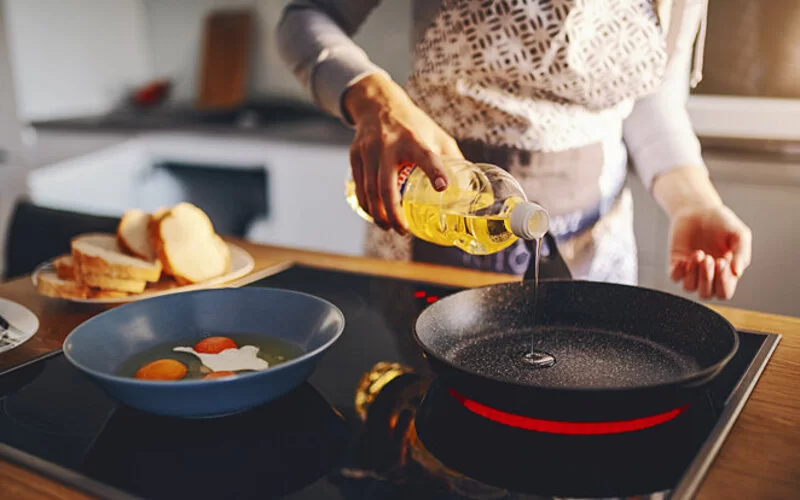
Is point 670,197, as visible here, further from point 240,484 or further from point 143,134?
point 143,134

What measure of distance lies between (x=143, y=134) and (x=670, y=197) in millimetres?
2051

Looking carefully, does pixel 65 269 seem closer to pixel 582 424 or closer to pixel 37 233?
pixel 37 233

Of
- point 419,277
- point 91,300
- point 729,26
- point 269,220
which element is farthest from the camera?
point 269,220

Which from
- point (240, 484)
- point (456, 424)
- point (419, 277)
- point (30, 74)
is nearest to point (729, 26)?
point (419, 277)

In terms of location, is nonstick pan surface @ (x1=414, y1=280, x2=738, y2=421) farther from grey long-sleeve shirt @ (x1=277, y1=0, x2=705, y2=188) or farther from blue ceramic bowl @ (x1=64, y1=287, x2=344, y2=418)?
grey long-sleeve shirt @ (x1=277, y1=0, x2=705, y2=188)

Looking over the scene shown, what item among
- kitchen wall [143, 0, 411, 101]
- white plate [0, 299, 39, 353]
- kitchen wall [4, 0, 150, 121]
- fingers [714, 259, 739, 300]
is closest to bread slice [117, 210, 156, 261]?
white plate [0, 299, 39, 353]

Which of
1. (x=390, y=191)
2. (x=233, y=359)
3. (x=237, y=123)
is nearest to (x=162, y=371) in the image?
(x=233, y=359)

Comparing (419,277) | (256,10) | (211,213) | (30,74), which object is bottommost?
(211,213)

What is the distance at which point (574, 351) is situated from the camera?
2.43 feet

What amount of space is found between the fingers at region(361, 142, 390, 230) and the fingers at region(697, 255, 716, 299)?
37 centimetres

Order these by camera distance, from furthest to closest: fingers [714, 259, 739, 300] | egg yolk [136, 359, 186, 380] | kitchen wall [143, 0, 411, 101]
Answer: kitchen wall [143, 0, 411, 101], fingers [714, 259, 739, 300], egg yolk [136, 359, 186, 380]

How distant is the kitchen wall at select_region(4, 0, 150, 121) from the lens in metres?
2.93

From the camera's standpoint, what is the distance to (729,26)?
76.7 inches

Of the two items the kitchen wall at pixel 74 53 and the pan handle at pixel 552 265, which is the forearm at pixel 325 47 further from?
the kitchen wall at pixel 74 53
